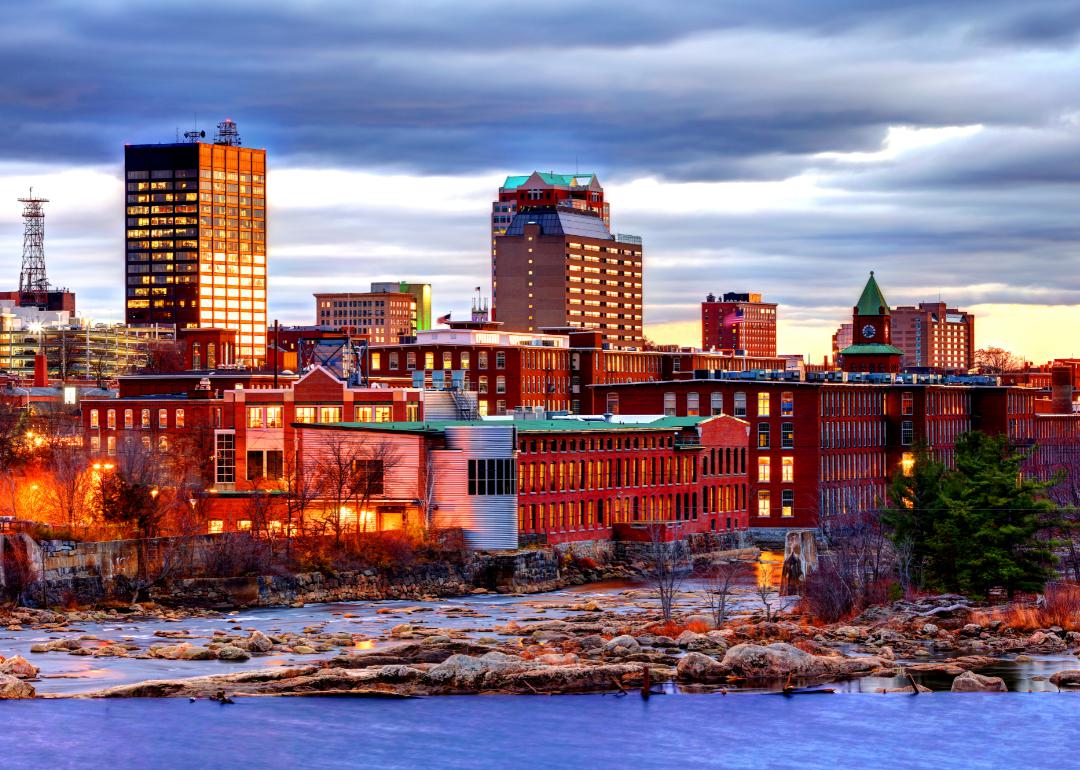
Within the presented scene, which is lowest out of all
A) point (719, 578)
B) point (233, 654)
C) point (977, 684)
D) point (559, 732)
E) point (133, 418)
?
point (559, 732)

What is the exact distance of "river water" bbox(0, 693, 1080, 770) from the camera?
62656 mm

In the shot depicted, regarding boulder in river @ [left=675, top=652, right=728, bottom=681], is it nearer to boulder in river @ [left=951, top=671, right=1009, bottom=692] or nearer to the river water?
the river water

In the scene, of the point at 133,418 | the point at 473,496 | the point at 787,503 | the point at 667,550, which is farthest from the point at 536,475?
the point at 133,418

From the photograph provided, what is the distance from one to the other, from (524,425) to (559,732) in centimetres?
5884

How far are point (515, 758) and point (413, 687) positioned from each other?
10.1 m

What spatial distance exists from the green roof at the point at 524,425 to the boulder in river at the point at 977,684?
49.4 meters

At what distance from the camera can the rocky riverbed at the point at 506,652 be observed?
71750 millimetres

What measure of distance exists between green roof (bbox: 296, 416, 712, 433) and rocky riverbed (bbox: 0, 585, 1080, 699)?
22.8 metres

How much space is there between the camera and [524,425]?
12438 cm

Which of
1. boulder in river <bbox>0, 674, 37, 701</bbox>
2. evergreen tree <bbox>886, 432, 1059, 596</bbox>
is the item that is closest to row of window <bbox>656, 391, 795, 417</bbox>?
evergreen tree <bbox>886, 432, 1059, 596</bbox>

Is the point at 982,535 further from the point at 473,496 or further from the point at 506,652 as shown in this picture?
the point at 473,496

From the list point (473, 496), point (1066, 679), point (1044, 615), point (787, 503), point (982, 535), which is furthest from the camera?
point (787, 503)

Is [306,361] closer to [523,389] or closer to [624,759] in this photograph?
[523,389]

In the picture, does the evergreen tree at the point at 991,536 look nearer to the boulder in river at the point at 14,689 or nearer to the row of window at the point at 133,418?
the boulder in river at the point at 14,689
